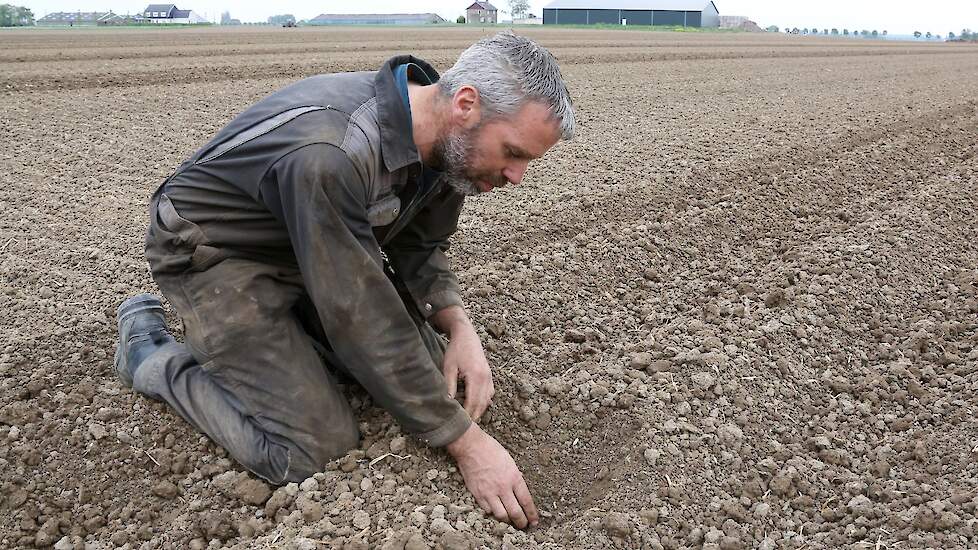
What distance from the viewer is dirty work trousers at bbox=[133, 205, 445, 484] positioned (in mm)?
2518

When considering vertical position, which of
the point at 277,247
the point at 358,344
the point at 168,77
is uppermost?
the point at 168,77

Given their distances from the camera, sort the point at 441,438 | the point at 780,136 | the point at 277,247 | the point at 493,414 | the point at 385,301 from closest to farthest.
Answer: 1. the point at 385,301
2. the point at 441,438
3. the point at 277,247
4. the point at 493,414
5. the point at 780,136

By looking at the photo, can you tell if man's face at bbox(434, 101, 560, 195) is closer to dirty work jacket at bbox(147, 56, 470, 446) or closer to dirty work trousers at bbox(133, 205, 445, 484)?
dirty work jacket at bbox(147, 56, 470, 446)

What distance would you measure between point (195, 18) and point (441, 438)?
66252mm

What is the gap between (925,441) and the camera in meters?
2.73

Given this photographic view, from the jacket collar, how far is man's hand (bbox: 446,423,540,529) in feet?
2.67

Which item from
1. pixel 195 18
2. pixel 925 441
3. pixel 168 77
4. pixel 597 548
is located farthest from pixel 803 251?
pixel 195 18

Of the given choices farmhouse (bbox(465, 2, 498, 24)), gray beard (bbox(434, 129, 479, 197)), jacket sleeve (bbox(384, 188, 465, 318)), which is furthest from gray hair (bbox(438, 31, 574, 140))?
farmhouse (bbox(465, 2, 498, 24))

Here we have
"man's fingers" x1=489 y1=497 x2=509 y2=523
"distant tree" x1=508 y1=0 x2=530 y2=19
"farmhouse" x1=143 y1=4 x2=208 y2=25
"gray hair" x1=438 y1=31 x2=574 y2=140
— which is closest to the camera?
"gray hair" x1=438 y1=31 x2=574 y2=140

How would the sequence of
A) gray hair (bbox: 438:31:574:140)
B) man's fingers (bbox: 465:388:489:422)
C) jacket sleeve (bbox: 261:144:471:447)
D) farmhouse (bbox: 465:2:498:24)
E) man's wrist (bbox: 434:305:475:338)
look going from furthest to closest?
farmhouse (bbox: 465:2:498:24), man's wrist (bbox: 434:305:475:338), man's fingers (bbox: 465:388:489:422), gray hair (bbox: 438:31:574:140), jacket sleeve (bbox: 261:144:471:447)

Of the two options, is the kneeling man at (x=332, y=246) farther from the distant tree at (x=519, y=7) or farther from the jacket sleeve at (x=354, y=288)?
the distant tree at (x=519, y=7)

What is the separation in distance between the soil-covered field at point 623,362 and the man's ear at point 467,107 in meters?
1.02

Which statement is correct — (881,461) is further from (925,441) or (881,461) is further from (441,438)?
(441,438)

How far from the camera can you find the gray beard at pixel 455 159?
7.82ft
